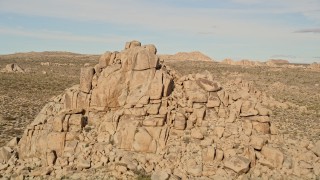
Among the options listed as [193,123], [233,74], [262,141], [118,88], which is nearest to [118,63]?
[118,88]

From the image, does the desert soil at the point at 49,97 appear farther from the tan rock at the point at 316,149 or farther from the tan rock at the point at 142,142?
the tan rock at the point at 142,142

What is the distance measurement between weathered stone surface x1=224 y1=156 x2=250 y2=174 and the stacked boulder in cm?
7

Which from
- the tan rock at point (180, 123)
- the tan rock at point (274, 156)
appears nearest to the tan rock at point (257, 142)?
the tan rock at point (274, 156)

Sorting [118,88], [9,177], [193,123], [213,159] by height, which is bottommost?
[9,177]

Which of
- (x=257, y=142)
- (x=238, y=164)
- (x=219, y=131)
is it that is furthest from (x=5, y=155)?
(x=257, y=142)

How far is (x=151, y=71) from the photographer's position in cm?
2803

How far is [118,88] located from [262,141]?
11.3 m

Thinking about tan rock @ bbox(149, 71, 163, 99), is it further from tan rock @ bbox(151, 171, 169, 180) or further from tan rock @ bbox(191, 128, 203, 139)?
tan rock @ bbox(151, 171, 169, 180)

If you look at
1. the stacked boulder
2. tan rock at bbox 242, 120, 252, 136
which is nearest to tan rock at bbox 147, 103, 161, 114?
the stacked boulder

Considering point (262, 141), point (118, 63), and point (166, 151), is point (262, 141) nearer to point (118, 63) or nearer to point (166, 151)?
point (166, 151)

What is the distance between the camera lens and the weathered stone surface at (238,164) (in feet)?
77.3

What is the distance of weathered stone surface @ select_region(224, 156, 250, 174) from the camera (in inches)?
927

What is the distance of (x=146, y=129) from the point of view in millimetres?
26016

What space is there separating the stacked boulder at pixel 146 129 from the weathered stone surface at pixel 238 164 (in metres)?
0.07
